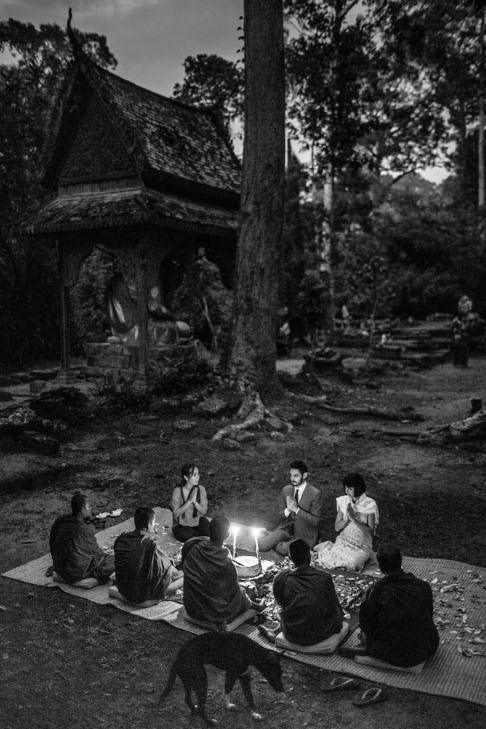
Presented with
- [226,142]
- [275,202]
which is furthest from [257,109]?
[226,142]

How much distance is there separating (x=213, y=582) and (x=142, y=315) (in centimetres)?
1086

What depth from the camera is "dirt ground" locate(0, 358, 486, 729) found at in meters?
4.58

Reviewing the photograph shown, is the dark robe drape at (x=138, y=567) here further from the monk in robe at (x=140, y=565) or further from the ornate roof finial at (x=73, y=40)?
the ornate roof finial at (x=73, y=40)

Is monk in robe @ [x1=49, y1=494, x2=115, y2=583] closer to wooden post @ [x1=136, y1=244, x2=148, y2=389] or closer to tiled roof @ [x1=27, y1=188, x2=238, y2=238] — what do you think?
wooden post @ [x1=136, y1=244, x2=148, y2=389]

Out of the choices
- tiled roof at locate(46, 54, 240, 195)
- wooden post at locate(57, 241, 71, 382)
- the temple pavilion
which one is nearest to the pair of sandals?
the temple pavilion

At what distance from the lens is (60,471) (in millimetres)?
10578

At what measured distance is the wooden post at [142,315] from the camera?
1566 cm

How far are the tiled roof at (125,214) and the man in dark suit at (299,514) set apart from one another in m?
9.03

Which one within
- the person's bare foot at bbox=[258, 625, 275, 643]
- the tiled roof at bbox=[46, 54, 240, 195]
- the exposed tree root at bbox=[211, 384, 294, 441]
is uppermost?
the tiled roof at bbox=[46, 54, 240, 195]

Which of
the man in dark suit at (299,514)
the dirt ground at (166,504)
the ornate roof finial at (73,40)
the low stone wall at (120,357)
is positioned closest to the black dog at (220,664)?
the dirt ground at (166,504)

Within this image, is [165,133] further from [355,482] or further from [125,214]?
[355,482]

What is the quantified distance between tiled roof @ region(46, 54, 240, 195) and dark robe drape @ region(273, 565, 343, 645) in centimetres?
1214

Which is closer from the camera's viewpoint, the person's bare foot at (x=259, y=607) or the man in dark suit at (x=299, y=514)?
the person's bare foot at (x=259, y=607)

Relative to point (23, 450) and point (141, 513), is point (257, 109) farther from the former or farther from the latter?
point (141, 513)
